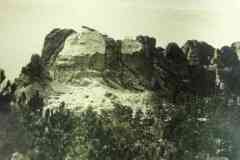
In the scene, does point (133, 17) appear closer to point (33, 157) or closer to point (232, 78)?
point (232, 78)

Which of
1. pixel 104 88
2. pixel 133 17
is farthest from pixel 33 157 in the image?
pixel 133 17

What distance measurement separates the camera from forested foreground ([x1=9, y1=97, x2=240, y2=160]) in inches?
550

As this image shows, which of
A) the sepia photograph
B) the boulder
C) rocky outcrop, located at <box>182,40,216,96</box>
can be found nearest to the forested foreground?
the sepia photograph

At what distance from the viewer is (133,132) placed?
14.6m

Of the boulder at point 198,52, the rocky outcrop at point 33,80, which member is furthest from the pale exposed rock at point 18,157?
the boulder at point 198,52

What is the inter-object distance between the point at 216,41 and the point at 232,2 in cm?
187

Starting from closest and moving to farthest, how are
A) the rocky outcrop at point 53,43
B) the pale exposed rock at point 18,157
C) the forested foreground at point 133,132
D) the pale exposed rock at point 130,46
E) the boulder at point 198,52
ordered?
the pale exposed rock at point 18,157 < the forested foreground at point 133,132 < the rocky outcrop at point 53,43 < the pale exposed rock at point 130,46 < the boulder at point 198,52

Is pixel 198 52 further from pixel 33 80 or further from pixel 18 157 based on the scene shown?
pixel 18 157

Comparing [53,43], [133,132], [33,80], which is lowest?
[133,132]

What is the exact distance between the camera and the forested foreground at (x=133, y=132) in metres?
14.0

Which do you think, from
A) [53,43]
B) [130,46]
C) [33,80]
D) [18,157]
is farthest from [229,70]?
[18,157]

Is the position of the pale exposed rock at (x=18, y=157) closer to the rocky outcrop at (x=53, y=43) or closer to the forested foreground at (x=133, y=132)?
the forested foreground at (x=133, y=132)

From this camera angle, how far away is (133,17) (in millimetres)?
15602

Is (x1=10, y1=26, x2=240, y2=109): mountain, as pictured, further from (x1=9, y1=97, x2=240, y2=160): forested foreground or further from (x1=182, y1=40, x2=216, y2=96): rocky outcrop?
(x1=9, y1=97, x2=240, y2=160): forested foreground
